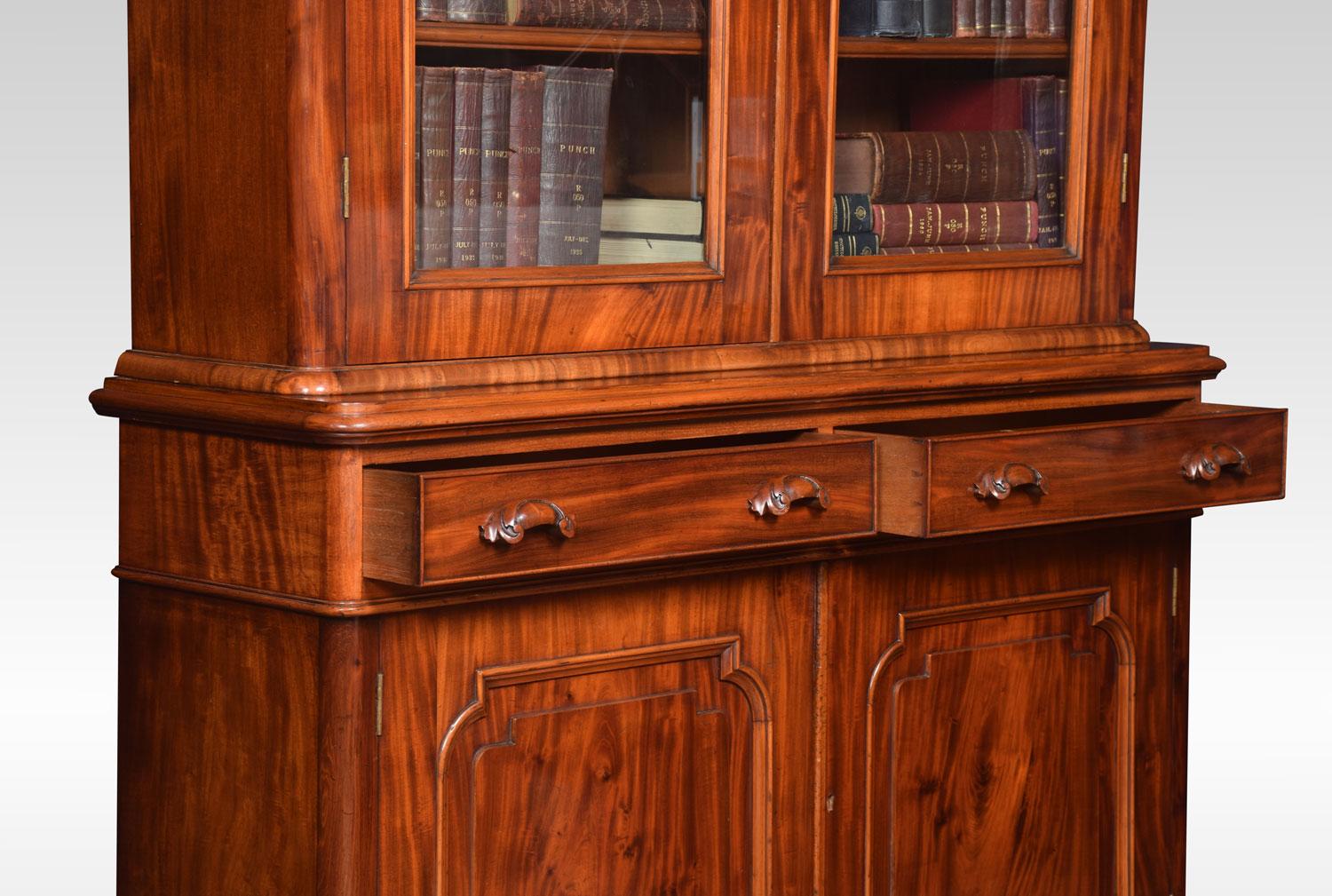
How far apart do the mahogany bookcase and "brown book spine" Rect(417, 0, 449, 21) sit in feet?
0.12

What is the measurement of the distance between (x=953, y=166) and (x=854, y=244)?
0.28 meters

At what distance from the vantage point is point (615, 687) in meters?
3.30

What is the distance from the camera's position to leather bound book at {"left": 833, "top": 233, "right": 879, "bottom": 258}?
3.56 meters

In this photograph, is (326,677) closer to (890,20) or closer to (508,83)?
(508,83)

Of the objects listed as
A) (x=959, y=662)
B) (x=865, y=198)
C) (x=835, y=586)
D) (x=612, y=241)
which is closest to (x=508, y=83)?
(x=612, y=241)

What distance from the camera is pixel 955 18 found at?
3.70 metres

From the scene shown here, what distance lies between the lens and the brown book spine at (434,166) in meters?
3.12

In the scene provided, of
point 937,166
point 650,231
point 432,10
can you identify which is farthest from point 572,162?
point 937,166

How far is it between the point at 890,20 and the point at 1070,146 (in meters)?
0.42

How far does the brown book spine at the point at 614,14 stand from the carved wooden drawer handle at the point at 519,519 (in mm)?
693

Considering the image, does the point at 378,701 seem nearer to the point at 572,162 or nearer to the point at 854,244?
the point at 572,162

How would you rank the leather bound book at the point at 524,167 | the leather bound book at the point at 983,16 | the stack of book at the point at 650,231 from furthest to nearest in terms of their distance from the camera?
the leather bound book at the point at 983,16 < the stack of book at the point at 650,231 < the leather bound book at the point at 524,167

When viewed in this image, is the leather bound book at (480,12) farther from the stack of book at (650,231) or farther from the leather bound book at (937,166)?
the leather bound book at (937,166)

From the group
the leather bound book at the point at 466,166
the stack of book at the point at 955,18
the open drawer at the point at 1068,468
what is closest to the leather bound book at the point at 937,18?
the stack of book at the point at 955,18
